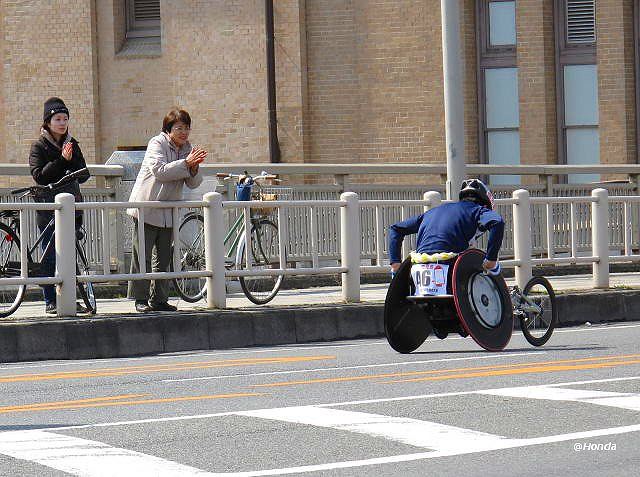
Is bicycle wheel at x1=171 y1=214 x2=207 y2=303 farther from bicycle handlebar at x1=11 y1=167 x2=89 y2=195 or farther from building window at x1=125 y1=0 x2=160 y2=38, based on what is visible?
building window at x1=125 y1=0 x2=160 y2=38

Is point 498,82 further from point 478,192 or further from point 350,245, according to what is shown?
point 478,192

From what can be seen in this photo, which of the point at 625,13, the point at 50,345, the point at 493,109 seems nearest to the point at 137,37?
the point at 493,109

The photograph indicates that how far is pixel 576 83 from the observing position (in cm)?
2848

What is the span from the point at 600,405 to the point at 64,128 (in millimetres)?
7740

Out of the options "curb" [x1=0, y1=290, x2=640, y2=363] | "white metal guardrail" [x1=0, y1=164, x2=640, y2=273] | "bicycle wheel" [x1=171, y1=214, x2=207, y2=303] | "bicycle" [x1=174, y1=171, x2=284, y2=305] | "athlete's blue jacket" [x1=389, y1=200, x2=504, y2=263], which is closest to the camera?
"athlete's blue jacket" [x1=389, y1=200, x2=504, y2=263]

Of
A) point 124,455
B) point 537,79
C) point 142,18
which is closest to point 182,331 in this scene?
point 124,455

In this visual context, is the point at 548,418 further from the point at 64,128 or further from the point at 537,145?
the point at 537,145

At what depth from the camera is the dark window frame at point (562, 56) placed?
28.4 metres

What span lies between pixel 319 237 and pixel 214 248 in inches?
74.1

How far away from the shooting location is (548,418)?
9.01 meters

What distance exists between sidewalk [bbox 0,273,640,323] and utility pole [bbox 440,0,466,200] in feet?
5.23

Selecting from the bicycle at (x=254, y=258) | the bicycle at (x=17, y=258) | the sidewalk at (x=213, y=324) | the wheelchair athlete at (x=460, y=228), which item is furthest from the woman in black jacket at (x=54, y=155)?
the wheelchair athlete at (x=460, y=228)

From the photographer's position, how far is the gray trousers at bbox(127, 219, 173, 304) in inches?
608

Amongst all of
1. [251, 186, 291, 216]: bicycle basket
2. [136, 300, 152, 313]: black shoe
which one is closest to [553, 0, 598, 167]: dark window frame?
[251, 186, 291, 216]: bicycle basket
